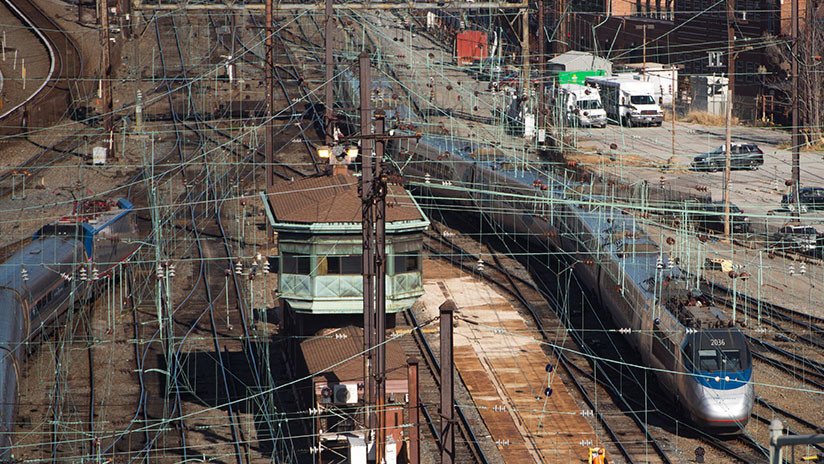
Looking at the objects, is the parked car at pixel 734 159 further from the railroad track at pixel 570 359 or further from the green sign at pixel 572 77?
the railroad track at pixel 570 359

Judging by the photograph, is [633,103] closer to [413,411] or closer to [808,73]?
[808,73]

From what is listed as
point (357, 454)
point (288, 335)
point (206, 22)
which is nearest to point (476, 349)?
point (288, 335)

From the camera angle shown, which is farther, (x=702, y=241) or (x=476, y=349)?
(x=702, y=241)

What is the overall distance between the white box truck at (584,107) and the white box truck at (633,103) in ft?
3.71

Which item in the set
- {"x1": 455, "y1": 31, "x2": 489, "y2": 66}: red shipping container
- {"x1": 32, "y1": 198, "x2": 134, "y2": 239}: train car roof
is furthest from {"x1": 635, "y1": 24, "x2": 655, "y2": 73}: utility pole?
{"x1": 32, "y1": 198, "x2": 134, "y2": 239}: train car roof

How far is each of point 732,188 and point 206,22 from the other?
126 feet

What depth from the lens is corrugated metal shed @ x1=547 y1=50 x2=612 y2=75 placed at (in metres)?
75.5

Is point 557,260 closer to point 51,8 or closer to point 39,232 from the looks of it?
point 39,232

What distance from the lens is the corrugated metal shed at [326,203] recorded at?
3362 centimetres

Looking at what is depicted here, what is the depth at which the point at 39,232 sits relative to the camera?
43.2m

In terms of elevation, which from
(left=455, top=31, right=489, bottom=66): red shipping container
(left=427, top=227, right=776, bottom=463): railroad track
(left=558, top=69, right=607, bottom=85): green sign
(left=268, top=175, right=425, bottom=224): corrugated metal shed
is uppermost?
(left=455, top=31, right=489, bottom=66): red shipping container

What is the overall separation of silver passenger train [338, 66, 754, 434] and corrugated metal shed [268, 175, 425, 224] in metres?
2.17

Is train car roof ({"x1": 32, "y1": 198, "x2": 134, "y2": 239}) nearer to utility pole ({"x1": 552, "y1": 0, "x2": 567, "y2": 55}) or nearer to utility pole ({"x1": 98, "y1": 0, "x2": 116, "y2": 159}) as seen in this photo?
utility pole ({"x1": 98, "y1": 0, "x2": 116, "y2": 159})

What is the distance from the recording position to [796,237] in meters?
45.6
